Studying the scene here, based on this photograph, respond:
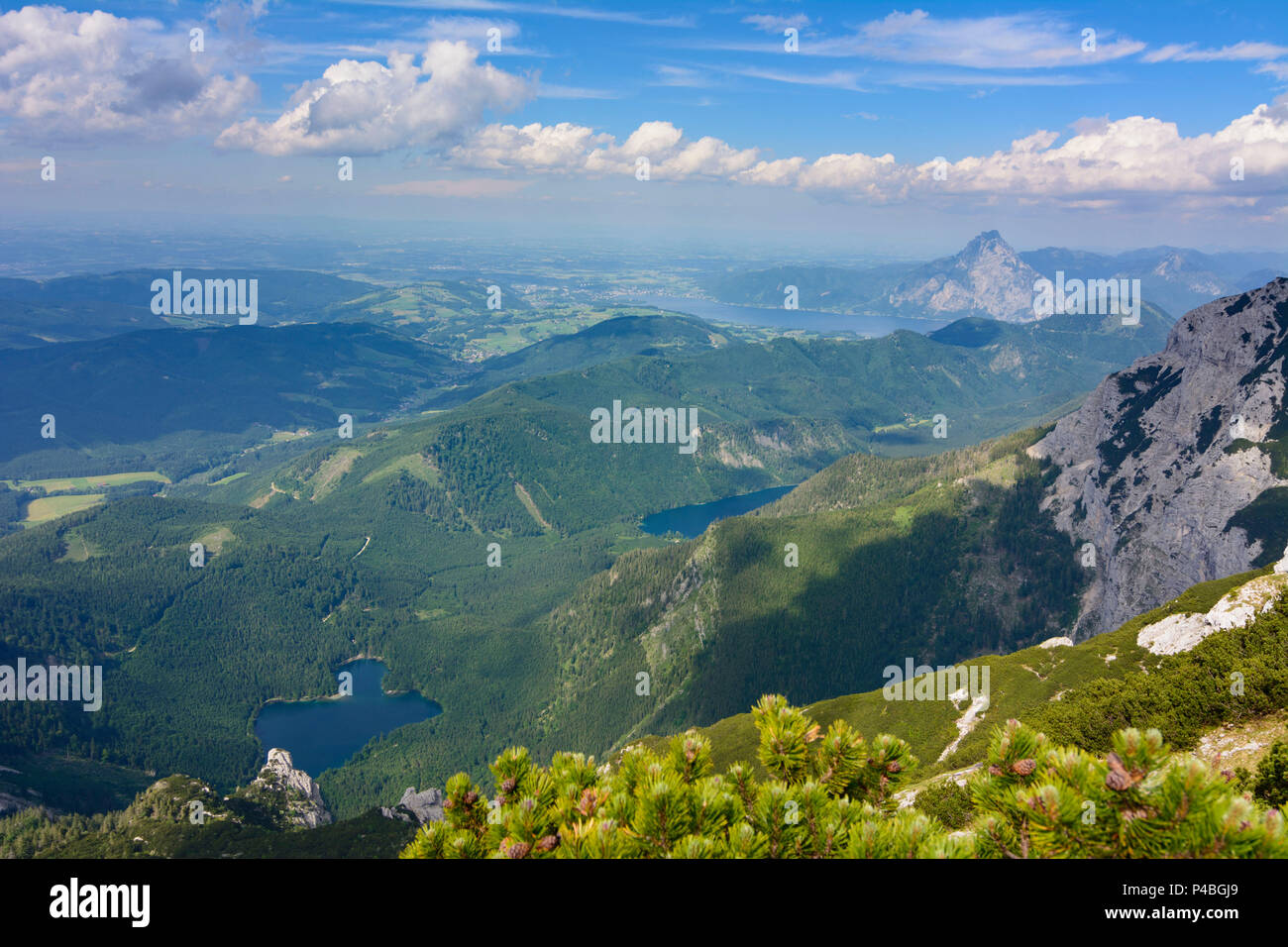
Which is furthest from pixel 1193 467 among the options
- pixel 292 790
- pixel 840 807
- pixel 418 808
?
pixel 292 790

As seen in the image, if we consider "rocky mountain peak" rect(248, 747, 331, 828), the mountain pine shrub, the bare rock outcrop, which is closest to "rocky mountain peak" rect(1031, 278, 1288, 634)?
the bare rock outcrop

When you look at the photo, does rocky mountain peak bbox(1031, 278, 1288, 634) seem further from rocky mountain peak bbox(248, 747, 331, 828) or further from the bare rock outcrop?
rocky mountain peak bbox(248, 747, 331, 828)

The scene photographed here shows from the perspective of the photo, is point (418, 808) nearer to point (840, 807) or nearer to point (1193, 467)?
point (840, 807)

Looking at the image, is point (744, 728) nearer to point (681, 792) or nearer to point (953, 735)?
point (953, 735)

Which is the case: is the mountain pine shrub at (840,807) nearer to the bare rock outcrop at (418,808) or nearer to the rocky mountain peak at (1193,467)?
the bare rock outcrop at (418,808)

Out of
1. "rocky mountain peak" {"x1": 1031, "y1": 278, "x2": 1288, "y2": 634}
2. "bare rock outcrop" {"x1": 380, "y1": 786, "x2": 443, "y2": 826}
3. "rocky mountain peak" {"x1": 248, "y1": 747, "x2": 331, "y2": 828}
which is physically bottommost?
"rocky mountain peak" {"x1": 248, "y1": 747, "x2": 331, "y2": 828}

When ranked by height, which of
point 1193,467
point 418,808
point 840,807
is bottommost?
point 418,808

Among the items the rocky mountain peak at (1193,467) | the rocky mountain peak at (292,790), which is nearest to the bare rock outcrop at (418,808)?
the rocky mountain peak at (292,790)
